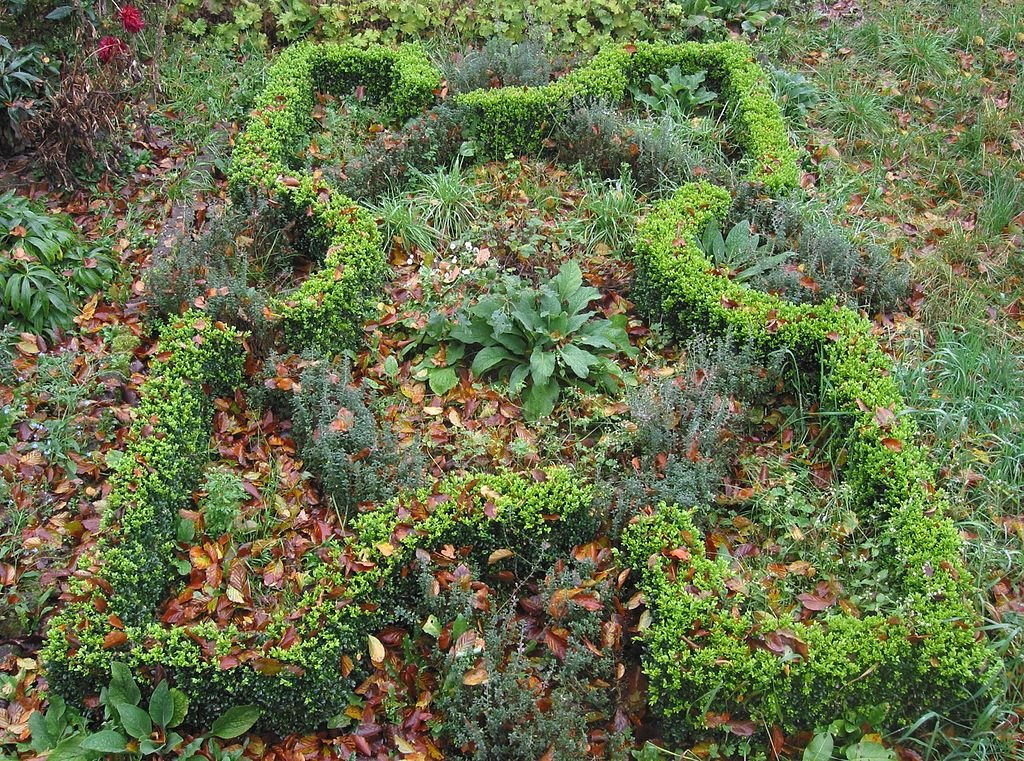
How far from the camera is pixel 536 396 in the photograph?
16.0ft

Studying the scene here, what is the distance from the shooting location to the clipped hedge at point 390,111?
5164mm

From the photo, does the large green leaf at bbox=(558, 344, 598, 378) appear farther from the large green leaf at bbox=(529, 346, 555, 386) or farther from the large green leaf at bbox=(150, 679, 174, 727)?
the large green leaf at bbox=(150, 679, 174, 727)

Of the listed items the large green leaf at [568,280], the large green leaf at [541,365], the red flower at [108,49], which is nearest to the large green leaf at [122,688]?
the large green leaf at [541,365]

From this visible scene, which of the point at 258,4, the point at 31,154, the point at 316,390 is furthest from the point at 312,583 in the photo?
the point at 258,4

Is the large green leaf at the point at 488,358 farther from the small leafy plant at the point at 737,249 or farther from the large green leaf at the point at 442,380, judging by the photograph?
the small leafy plant at the point at 737,249

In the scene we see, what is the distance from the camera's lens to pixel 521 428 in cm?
483

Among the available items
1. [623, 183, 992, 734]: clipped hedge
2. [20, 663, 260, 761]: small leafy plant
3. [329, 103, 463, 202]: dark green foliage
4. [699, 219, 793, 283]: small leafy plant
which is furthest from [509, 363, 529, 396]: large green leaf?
[20, 663, 260, 761]: small leafy plant

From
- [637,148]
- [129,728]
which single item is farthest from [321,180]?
[129,728]

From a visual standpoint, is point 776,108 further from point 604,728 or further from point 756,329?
point 604,728

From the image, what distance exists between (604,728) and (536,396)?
6.01 ft

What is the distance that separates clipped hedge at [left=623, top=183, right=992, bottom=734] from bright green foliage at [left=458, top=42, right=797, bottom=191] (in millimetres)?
2148

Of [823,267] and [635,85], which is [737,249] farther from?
[635,85]

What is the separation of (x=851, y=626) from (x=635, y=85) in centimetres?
479

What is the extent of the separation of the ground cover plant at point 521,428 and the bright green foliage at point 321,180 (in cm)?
3
